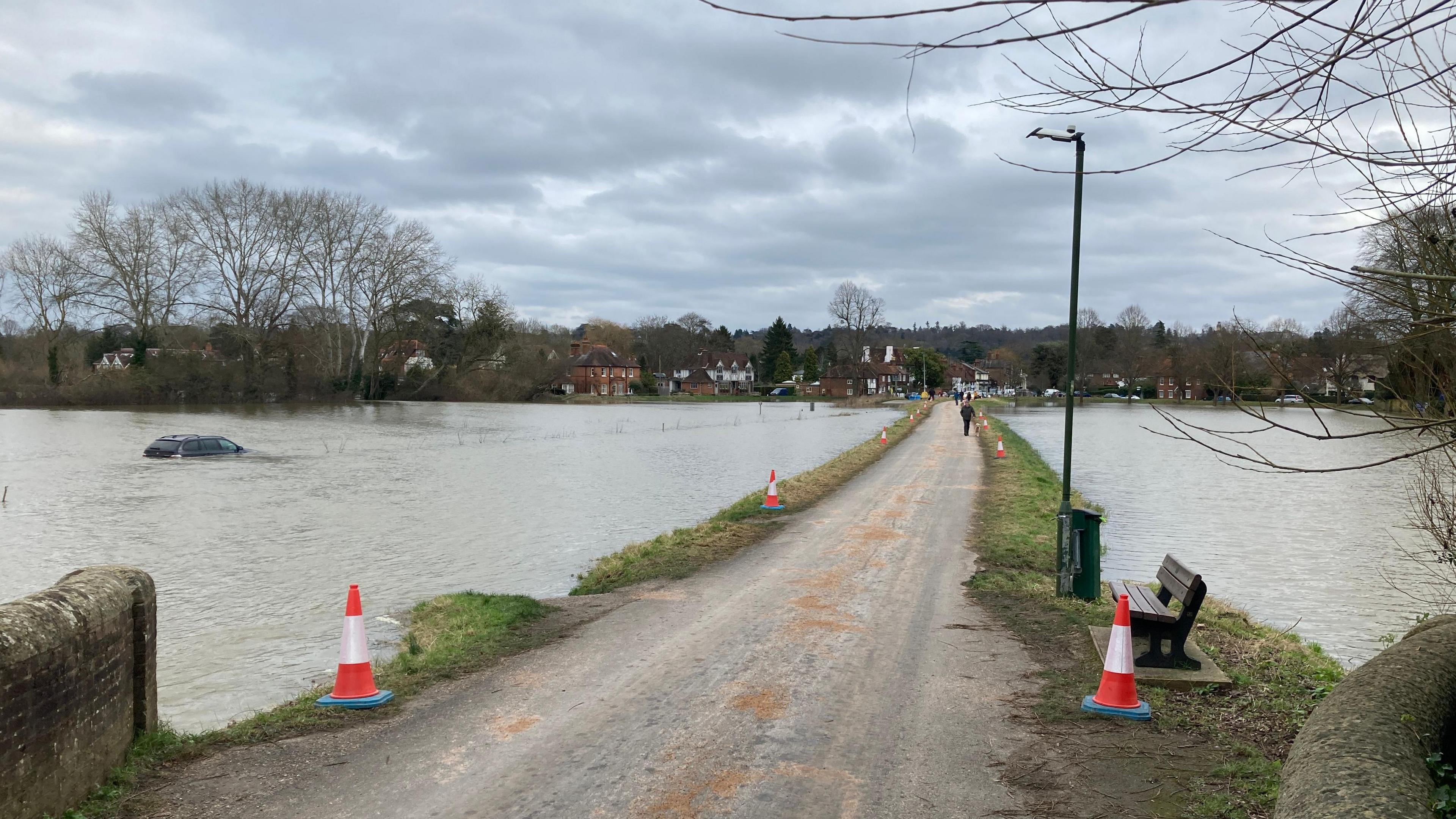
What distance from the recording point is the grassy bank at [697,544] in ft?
42.1

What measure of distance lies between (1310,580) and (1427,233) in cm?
1325

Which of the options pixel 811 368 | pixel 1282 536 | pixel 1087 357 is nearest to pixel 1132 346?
pixel 1087 357

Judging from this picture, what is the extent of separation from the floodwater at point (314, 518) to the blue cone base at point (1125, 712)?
772 cm

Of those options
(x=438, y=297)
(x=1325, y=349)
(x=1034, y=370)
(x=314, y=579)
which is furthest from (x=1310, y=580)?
(x=1034, y=370)

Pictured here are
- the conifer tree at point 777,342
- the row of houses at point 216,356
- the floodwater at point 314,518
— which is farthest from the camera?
the conifer tree at point 777,342

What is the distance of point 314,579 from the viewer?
600 inches

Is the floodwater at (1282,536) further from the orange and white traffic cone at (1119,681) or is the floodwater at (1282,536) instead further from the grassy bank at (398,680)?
the grassy bank at (398,680)

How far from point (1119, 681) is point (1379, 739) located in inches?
92.2

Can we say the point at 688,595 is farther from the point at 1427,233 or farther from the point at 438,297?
the point at 438,297

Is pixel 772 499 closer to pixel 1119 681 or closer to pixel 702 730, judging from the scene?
pixel 1119 681

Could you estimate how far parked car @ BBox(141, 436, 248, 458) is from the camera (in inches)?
1372

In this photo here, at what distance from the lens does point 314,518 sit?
22.3 meters

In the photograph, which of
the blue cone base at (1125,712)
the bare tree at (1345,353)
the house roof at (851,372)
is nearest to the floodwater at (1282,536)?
the bare tree at (1345,353)

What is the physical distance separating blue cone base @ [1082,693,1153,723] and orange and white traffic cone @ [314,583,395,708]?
17.7 feet
